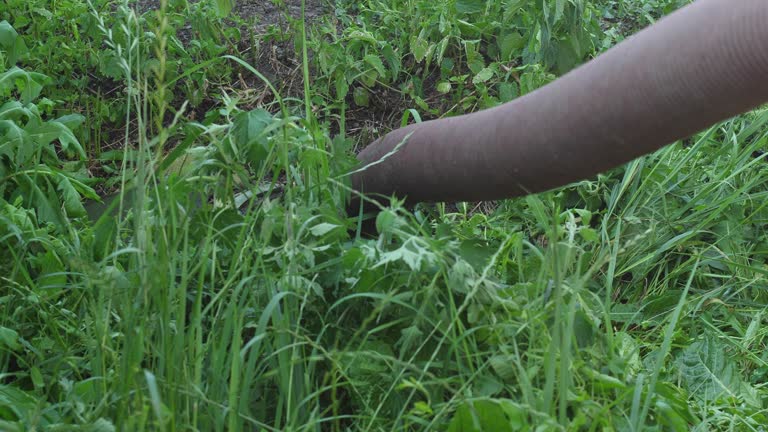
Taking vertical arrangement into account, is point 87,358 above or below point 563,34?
below

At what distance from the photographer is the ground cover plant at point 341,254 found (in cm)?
173

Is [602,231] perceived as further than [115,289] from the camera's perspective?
Yes

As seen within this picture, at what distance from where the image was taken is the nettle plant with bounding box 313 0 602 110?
3.41m

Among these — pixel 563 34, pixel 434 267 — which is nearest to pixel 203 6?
pixel 563 34

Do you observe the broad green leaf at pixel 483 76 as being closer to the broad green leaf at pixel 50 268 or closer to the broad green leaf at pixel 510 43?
the broad green leaf at pixel 510 43

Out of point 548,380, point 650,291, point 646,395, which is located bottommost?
point 650,291

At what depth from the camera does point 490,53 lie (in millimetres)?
3719

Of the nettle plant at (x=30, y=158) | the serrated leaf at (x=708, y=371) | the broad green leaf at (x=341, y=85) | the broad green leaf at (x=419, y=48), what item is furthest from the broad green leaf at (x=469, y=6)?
the serrated leaf at (x=708, y=371)

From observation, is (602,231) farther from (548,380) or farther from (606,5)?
(606,5)

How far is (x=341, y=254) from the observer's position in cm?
216

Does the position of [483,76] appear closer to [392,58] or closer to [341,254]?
[392,58]

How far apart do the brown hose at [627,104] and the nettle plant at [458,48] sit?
1398mm

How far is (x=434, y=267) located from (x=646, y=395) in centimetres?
49

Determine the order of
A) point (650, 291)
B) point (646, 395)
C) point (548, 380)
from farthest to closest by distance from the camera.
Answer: point (650, 291), point (646, 395), point (548, 380)
